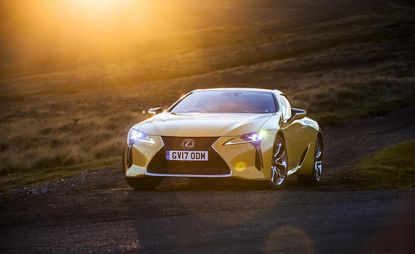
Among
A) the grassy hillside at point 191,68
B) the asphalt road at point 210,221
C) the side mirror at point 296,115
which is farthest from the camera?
the grassy hillside at point 191,68

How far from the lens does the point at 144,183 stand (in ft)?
39.7

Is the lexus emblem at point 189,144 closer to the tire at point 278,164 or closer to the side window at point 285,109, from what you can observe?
the tire at point 278,164

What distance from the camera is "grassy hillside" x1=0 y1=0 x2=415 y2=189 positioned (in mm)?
36281

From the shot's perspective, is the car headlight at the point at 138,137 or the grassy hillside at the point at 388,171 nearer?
the car headlight at the point at 138,137

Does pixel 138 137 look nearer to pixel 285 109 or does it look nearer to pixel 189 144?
pixel 189 144

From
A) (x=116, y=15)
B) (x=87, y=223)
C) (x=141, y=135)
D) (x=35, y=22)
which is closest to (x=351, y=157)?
(x=141, y=135)

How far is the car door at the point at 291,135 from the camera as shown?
490 inches

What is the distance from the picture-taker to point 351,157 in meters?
19.7

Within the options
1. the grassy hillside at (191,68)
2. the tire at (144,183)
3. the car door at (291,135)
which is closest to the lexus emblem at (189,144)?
the tire at (144,183)

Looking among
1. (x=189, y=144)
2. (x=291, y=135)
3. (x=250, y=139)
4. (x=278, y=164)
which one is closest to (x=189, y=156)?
(x=189, y=144)

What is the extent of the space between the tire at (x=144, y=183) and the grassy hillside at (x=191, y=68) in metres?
10.8

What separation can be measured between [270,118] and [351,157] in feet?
26.2

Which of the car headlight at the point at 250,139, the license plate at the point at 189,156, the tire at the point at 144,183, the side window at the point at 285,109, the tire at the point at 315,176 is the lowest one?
the tire at the point at 315,176

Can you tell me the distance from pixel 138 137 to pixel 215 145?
3.74ft
